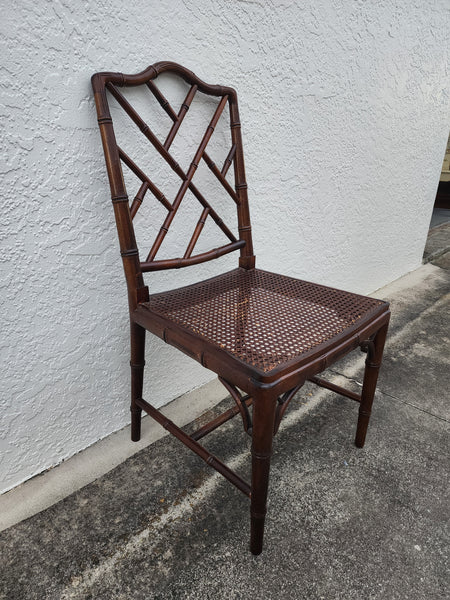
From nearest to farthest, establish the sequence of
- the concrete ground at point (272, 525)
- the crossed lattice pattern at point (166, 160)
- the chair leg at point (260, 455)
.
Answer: the chair leg at point (260, 455) < the concrete ground at point (272, 525) < the crossed lattice pattern at point (166, 160)

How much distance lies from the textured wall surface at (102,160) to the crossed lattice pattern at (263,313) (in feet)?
0.95

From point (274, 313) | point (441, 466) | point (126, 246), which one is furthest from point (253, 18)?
point (441, 466)

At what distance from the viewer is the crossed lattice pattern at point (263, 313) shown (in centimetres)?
95

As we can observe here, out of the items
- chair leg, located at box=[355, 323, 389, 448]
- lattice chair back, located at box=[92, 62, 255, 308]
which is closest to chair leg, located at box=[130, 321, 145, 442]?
lattice chair back, located at box=[92, 62, 255, 308]

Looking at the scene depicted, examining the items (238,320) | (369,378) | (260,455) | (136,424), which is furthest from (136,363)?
(369,378)

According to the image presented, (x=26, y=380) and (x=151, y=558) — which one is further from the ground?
(x=26, y=380)

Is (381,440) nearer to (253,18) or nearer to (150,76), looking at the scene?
(150,76)

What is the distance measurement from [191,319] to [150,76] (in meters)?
0.74

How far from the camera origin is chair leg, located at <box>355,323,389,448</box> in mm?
1213

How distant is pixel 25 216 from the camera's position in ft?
3.47

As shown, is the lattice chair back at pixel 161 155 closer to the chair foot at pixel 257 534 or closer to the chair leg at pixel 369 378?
the chair leg at pixel 369 378

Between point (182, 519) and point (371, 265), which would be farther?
point (371, 265)

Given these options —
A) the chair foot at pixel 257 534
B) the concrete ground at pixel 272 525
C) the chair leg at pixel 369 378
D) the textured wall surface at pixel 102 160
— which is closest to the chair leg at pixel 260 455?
the chair foot at pixel 257 534

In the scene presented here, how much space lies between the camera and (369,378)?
4.24 ft
